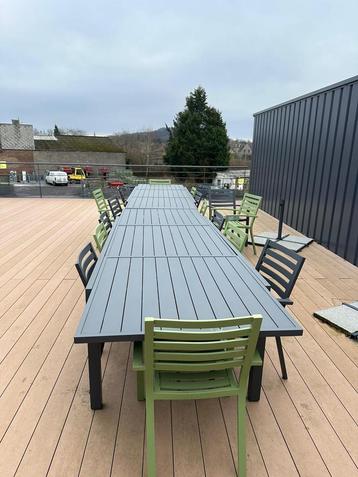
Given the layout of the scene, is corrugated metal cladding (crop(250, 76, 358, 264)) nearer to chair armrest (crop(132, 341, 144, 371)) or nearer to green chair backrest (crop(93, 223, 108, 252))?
green chair backrest (crop(93, 223, 108, 252))

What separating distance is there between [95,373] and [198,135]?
54.0ft

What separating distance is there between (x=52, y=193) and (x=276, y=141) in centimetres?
652

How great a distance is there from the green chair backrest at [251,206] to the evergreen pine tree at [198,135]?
1256 cm

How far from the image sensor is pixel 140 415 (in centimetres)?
147

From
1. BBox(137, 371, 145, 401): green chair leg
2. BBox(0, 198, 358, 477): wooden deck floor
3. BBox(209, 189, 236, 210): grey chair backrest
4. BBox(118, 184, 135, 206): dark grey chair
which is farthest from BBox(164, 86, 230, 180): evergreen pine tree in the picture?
BBox(137, 371, 145, 401): green chair leg

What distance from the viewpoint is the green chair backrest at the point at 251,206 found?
4234mm

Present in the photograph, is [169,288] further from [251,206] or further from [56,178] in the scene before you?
[56,178]

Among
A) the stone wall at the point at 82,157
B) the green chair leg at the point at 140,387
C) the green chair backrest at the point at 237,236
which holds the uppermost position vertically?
the stone wall at the point at 82,157

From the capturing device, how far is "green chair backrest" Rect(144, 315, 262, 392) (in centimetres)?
102

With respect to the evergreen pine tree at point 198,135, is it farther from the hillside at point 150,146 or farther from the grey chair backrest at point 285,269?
the grey chair backrest at point 285,269

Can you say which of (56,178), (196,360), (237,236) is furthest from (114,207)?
(56,178)

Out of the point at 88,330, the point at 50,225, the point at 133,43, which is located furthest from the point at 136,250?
the point at 133,43

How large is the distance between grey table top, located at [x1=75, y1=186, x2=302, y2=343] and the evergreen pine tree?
48.9 feet

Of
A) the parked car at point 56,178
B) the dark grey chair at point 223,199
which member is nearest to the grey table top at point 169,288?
the dark grey chair at point 223,199
